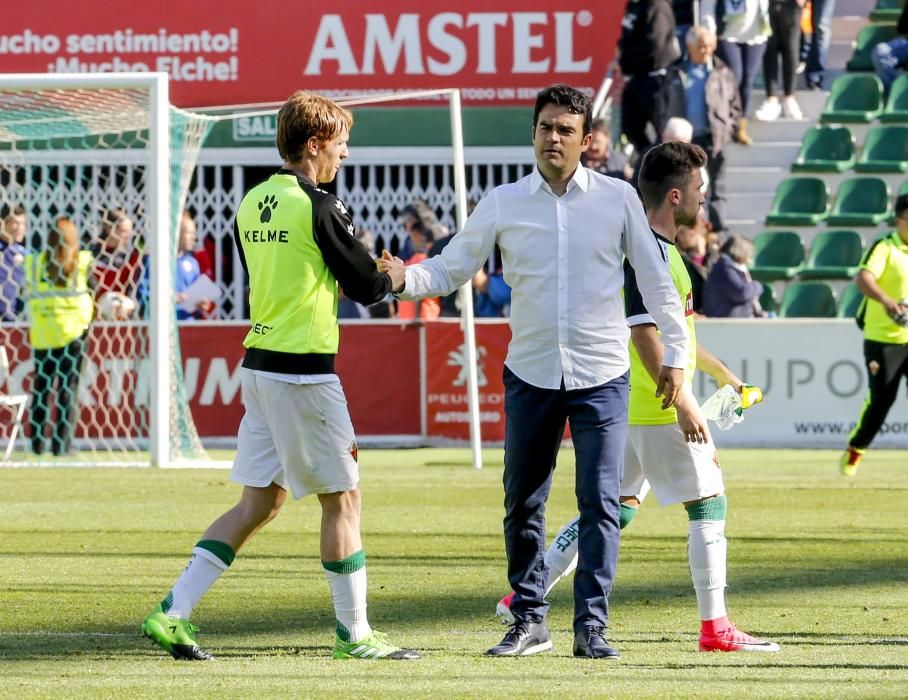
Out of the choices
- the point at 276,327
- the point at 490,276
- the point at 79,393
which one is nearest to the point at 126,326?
the point at 79,393

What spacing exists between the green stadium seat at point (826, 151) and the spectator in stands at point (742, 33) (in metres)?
1.42

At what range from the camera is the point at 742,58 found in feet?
72.6

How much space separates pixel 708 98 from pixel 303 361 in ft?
49.5

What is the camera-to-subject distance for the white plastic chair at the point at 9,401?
16938 mm

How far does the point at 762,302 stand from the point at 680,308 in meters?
14.6

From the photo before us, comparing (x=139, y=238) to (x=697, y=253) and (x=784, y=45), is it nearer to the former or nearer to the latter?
(x=697, y=253)

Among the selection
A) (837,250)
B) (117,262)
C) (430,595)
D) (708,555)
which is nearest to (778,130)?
(837,250)

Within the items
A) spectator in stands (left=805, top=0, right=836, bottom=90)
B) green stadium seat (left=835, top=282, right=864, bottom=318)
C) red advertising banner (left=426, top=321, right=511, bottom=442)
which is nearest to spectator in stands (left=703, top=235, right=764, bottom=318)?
green stadium seat (left=835, top=282, right=864, bottom=318)

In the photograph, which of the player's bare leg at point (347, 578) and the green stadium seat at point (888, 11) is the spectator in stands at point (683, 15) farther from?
the player's bare leg at point (347, 578)

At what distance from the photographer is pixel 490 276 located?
20.3m

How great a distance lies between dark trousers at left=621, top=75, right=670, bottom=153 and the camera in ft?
67.9

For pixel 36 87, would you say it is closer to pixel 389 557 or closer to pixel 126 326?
pixel 126 326

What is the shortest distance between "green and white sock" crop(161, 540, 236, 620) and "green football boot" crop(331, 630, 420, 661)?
1.69 ft

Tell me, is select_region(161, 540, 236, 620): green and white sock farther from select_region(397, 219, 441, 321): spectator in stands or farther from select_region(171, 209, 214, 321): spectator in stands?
select_region(171, 209, 214, 321): spectator in stands
